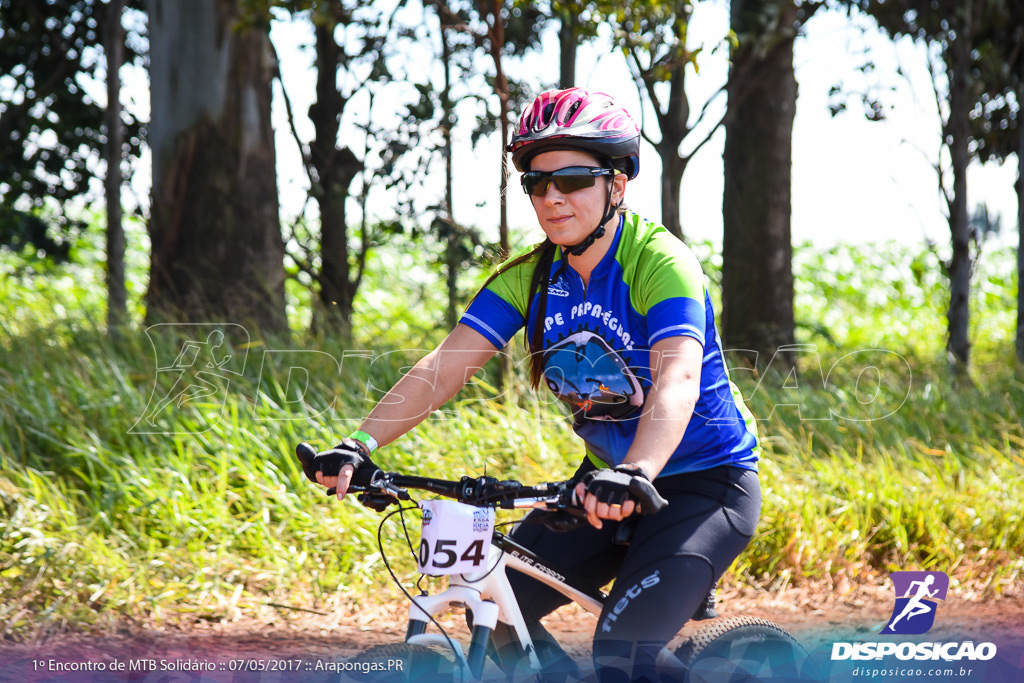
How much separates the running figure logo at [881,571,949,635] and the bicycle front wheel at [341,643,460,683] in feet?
7.68

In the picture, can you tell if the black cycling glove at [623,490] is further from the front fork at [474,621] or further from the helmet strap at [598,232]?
the helmet strap at [598,232]

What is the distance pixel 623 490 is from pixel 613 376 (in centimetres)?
66

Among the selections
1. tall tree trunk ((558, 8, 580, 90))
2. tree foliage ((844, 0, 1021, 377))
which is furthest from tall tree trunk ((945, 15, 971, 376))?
tall tree trunk ((558, 8, 580, 90))

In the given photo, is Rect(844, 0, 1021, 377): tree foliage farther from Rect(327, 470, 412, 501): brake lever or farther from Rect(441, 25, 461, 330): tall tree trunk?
Rect(327, 470, 412, 501): brake lever

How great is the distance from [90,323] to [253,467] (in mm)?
3159

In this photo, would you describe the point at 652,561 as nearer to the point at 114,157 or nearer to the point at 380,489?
the point at 380,489

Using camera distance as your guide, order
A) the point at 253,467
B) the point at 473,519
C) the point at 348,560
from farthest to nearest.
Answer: the point at 253,467
the point at 348,560
the point at 473,519

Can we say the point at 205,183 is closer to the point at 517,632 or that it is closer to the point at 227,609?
the point at 227,609

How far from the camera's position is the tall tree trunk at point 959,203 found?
348 inches

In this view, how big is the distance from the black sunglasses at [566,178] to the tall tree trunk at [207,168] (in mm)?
6041

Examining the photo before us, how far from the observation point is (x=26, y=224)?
10.2 metres

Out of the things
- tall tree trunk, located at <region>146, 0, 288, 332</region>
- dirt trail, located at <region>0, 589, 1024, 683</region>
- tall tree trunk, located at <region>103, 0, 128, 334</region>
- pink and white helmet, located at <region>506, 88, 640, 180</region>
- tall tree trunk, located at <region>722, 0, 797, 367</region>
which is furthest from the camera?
tall tree trunk, located at <region>722, 0, 797, 367</region>

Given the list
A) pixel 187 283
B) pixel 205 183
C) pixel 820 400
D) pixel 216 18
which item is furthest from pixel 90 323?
pixel 820 400

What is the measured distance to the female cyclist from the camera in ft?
8.46
